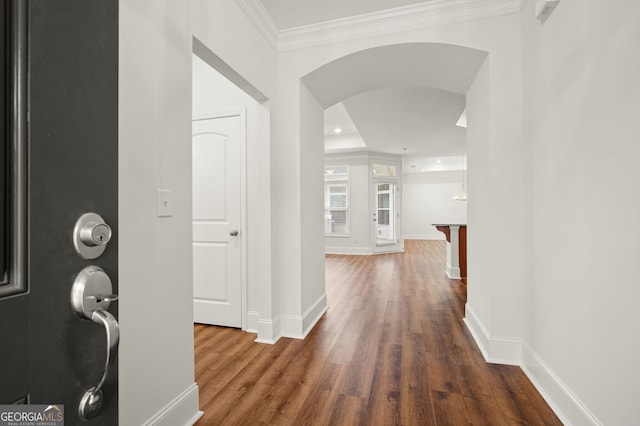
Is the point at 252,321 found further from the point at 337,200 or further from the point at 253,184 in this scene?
the point at 337,200

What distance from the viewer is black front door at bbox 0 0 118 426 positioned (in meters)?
0.37

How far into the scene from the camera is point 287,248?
2.84 metres

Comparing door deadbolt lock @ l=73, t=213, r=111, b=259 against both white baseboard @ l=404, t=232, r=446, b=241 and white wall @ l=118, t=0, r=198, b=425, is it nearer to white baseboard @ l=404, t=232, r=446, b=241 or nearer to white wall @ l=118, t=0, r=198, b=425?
white wall @ l=118, t=0, r=198, b=425

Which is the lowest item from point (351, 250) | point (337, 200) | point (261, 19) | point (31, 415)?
point (351, 250)

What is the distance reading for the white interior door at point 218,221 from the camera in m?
2.96

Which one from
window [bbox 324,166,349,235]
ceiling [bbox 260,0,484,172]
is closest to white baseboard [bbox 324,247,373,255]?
window [bbox 324,166,349,235]

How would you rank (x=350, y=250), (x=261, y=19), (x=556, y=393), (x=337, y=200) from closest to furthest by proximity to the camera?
(x=556, y=393), (x=261, y=19), (x=350, y=250), (x=337, y=200)

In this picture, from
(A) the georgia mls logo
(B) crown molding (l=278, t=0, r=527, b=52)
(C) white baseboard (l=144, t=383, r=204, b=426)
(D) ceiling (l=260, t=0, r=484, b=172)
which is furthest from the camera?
(D) ceiling (l=260, t=0, r=484, b=172)

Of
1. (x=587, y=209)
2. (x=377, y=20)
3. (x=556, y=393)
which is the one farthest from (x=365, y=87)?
(x=556, y=393)

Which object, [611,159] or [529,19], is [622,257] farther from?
[529,19]

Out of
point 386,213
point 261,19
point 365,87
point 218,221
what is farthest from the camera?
point 386,213

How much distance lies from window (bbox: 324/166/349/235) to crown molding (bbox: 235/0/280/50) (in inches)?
229

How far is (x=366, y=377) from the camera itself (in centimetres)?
208

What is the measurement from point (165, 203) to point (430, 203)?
11484 millimetres
